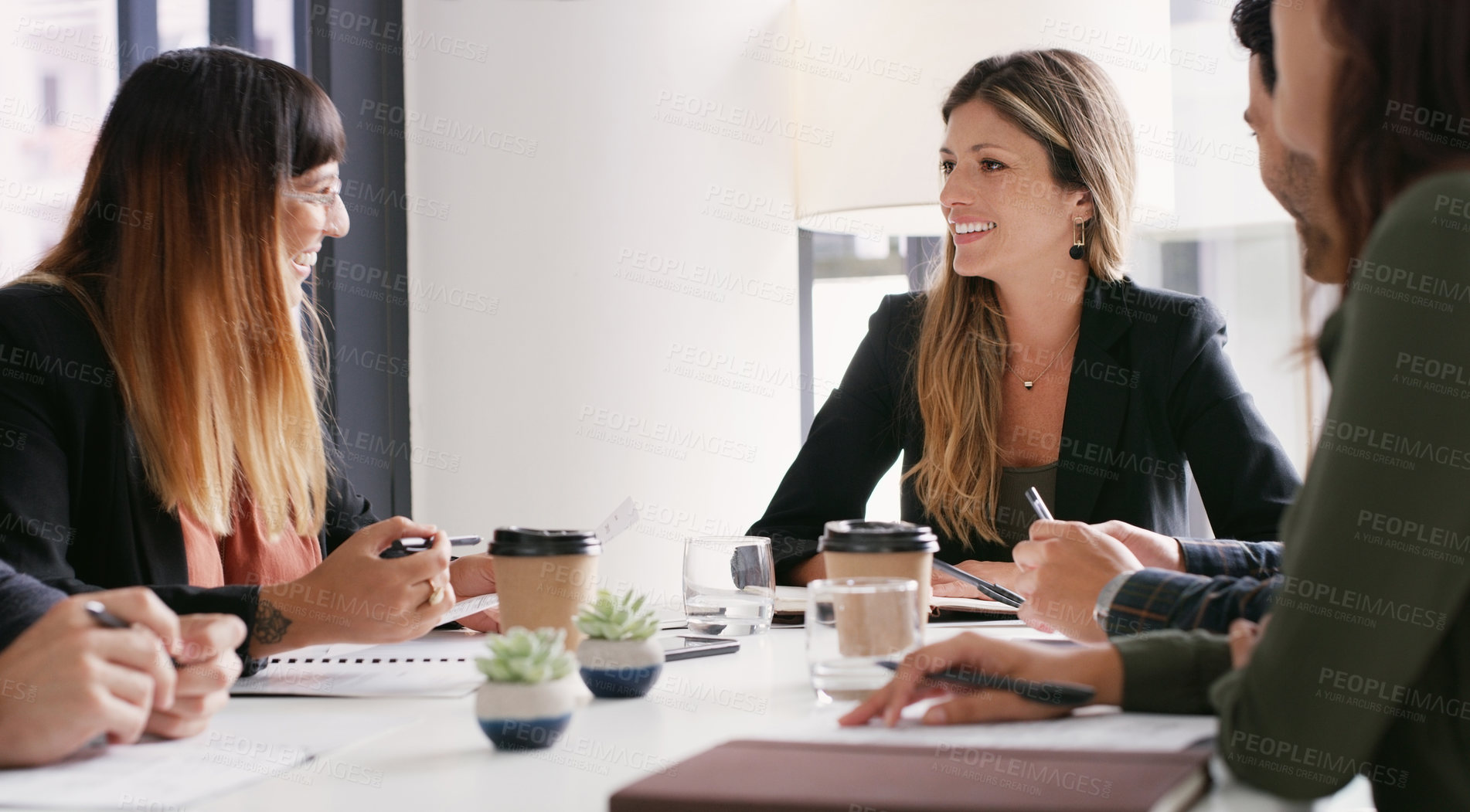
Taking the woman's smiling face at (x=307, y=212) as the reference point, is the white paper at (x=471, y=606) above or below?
below

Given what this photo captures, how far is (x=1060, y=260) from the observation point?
235 cm

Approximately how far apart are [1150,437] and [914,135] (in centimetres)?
80

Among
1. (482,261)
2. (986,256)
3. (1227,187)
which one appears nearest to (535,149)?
(482,261)

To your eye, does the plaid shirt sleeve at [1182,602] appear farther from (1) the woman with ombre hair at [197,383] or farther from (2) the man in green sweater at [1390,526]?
(1) the woman with ombre hair at [197,383]

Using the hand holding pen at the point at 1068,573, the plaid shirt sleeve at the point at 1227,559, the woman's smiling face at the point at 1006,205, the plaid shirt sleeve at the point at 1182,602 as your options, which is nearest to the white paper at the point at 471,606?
the hand holding pen at the point at 1068,573

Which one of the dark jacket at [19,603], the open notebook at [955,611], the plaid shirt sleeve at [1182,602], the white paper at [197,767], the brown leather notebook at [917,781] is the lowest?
the open notebook at [955,611]

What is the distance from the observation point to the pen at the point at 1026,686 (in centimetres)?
88

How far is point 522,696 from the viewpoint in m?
0.89

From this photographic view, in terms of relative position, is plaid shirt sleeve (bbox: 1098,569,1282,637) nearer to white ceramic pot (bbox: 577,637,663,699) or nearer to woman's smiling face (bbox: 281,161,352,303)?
white ceramic pot (bbox: 577,637,663,699)

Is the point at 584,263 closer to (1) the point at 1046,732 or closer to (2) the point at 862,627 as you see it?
(2) the point at 862,627

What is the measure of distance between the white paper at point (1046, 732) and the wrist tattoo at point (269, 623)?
59 cm

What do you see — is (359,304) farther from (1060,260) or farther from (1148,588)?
(1148,588)

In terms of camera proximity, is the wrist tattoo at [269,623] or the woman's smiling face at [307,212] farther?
the woman's smiling face at [307,212]

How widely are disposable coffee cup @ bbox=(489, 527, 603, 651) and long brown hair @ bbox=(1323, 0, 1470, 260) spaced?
2.51 ft
